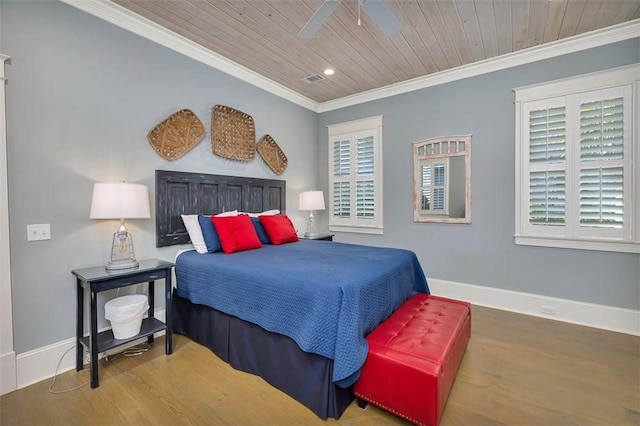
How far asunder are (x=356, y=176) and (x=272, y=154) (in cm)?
138

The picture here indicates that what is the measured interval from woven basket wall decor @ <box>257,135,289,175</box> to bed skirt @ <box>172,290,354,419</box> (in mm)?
2106

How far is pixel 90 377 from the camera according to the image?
2078mm

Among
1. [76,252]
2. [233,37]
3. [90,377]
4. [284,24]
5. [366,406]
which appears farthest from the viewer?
[233,37]

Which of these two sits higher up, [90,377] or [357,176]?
[357,176]

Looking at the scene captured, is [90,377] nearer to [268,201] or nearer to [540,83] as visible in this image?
[268,201]

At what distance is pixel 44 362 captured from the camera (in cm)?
216

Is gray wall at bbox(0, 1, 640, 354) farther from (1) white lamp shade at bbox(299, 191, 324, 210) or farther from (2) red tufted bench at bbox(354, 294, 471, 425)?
(2) red tufted bench at bbox(354, 294, 471, 425)

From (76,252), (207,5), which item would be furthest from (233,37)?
(76,252)

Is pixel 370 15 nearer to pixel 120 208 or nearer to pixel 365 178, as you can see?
pixel 120 208

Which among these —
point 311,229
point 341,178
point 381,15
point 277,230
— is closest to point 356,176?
point 341,178

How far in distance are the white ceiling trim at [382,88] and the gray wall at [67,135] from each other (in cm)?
9

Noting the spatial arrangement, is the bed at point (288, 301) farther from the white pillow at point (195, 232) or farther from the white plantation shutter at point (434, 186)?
the white plantation shutter at point (434, 186)

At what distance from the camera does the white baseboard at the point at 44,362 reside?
206 centimetres

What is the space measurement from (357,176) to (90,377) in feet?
12.5
